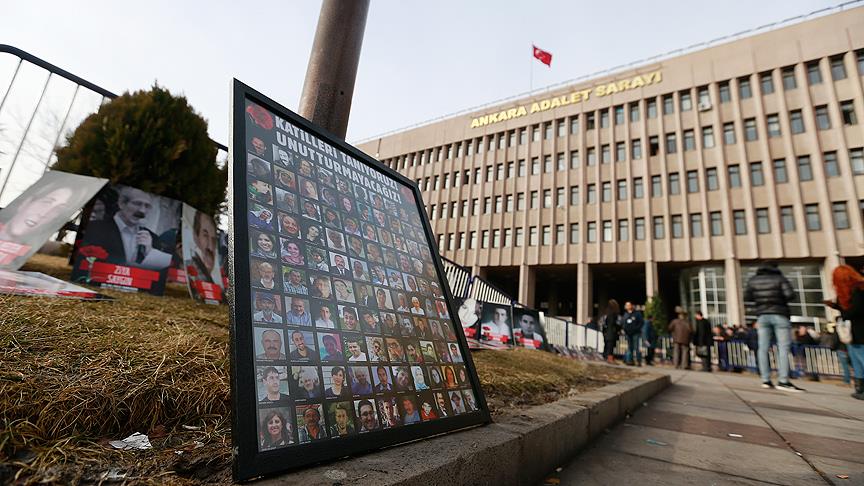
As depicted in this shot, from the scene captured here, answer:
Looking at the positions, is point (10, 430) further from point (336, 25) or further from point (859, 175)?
point (859, 175)

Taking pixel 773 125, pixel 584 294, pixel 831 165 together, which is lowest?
pixel 584 294

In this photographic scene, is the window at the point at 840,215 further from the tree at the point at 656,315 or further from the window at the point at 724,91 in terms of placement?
the tree at the point at 656,315

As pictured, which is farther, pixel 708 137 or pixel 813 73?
pixel 708 137

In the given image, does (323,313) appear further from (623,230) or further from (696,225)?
(623,230)

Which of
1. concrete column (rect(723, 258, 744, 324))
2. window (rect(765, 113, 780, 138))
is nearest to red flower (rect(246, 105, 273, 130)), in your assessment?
concrete column (rect(723, 258, 744, 324))

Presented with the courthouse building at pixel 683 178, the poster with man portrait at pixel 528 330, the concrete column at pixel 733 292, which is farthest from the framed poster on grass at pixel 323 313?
the courthouse building at pixel 683 178

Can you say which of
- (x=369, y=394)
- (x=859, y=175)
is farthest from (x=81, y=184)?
(x=859, y=175)

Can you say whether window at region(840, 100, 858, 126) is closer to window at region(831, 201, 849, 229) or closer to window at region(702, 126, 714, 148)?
window at region(831, 201, 849, 229)

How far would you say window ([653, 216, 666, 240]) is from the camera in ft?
84.7

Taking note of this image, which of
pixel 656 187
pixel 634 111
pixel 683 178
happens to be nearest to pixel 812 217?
pixel 683 178

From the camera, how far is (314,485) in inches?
38.4

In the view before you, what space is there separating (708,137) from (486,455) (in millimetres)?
31582

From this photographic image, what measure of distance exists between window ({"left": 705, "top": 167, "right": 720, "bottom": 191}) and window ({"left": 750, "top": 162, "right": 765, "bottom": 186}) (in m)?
1.75

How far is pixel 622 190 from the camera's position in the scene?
92.1ft
